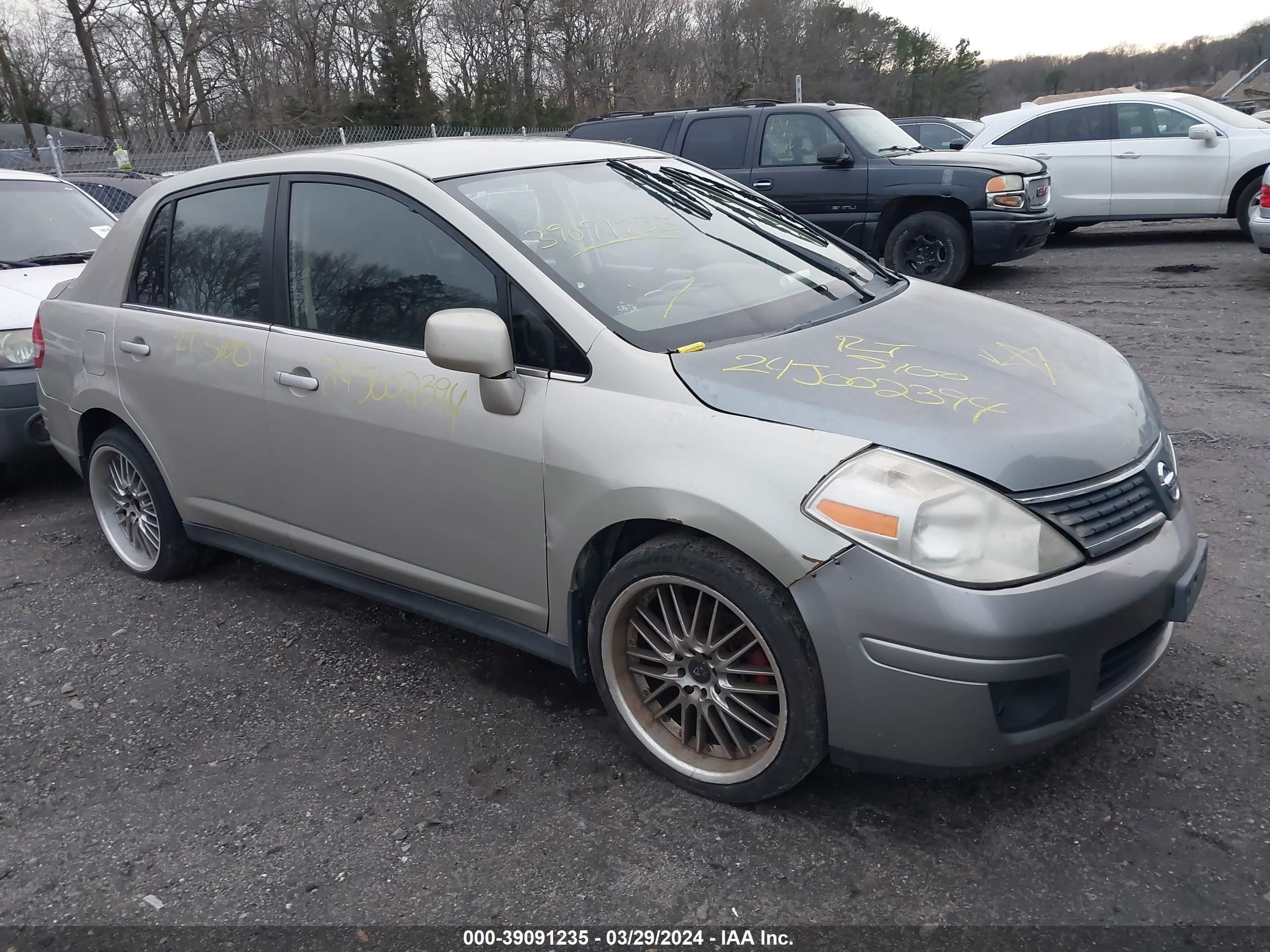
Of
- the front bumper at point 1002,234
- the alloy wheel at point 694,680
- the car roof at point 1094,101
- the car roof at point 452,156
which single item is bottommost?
the alloy wheel at point 694,680

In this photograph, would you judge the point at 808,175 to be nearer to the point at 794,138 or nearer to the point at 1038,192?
the point at 794,138

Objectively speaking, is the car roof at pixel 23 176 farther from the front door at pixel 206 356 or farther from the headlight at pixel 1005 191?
the headlight at pixel 1005 191

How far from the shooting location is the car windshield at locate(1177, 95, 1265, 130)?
10992mm

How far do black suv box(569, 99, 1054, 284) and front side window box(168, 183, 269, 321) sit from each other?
6143 millimetres

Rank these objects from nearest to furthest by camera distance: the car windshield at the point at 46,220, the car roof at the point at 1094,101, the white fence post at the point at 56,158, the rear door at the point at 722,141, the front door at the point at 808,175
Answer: the car windshield at the point at 46,220
the front door at the point at 808,175
the rear door at the point at 722,141
the car roof at the point at 1094,101
the white fence post at the point at 56,158

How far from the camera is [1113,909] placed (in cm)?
222

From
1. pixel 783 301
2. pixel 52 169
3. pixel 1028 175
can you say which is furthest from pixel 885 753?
pixel 52 169

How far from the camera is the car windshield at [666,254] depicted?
2932mm

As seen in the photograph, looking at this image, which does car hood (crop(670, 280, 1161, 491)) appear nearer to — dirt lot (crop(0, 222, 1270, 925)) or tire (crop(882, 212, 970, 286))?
dirt lot (crop(0, 222, 1270, 925))

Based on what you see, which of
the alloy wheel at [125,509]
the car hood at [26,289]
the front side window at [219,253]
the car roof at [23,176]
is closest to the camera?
the front side window at [219,253]

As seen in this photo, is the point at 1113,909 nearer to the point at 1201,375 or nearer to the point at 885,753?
the point at 885,753

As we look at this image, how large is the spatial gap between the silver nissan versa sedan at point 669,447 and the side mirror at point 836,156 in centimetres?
613

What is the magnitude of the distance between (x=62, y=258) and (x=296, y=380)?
13.9 feet

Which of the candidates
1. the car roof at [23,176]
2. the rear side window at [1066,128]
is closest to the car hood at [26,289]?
the car roof at [23,176]
